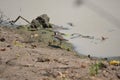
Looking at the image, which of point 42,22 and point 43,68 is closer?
point 43,68

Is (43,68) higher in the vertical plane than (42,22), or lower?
lower

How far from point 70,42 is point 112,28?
1695 mm

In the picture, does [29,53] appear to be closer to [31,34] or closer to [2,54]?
[2,54]

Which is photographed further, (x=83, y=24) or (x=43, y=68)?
(x=83, y=24)

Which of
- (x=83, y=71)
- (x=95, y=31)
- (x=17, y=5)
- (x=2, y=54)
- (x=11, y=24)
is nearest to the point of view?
(x=83, y=71)

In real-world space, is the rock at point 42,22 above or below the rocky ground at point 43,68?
above

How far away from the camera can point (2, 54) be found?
4969 millimetres

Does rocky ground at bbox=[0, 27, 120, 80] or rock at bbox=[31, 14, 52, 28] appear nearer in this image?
rocky ground at bbox=[0, 27, 120, 80]

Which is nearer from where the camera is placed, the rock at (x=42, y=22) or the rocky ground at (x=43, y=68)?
the rocky ground at (x=43, y=68)

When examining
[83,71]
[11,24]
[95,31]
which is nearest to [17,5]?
[11,24]

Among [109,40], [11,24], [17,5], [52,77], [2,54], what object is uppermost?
[17,5]

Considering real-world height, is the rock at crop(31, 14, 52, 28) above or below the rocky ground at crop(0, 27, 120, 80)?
above

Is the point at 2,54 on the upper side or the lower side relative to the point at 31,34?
lower

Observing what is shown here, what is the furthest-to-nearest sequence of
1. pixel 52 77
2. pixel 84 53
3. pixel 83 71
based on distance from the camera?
pixel 84 53 < pixel 83 71 < pixel 52 77
